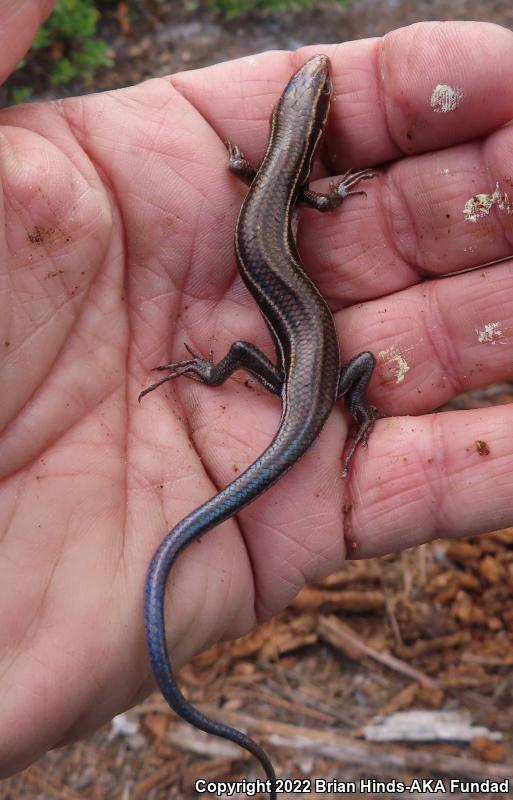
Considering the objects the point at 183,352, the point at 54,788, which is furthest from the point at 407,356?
the point at 54,788

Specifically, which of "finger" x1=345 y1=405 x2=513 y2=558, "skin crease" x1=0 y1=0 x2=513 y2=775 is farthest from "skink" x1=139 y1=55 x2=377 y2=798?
"finger" x1=345 y1=405 x2=513 y2=558

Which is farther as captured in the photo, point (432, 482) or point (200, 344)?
point (200, 344)

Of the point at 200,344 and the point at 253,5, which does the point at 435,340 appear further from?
the point at 253,5

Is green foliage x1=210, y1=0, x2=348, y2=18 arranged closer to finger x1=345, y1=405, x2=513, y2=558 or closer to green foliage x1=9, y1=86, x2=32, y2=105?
green foliage x1=9, y1=86, x2=32, y2=105

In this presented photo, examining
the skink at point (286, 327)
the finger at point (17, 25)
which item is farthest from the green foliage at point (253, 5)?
the finger at point (17, 25)

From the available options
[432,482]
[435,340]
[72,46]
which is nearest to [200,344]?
[435,340]

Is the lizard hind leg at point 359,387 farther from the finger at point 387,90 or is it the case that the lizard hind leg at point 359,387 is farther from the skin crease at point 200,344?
the finger at point 387,90

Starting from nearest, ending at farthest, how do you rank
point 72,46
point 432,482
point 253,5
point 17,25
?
point 17,25
point 432,482
point 72,46
point 253,5
